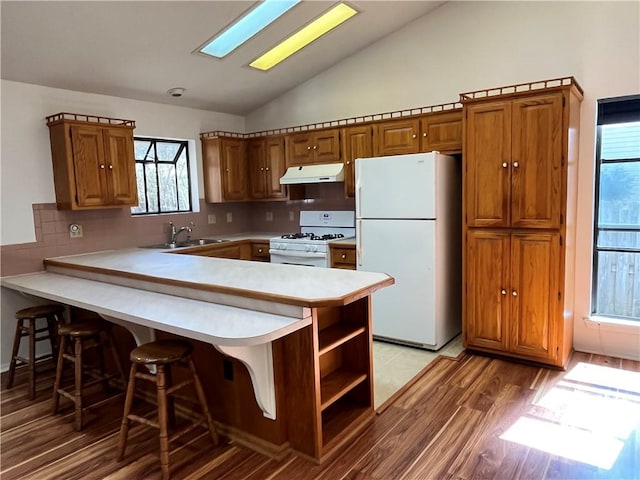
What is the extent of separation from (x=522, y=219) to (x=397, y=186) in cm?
100

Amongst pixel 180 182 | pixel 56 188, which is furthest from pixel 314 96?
pixel 56 188

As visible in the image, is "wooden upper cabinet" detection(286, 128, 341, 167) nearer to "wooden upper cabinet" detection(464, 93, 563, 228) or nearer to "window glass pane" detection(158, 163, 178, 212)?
"window glass pane" detection(158, 163, 178, 212)

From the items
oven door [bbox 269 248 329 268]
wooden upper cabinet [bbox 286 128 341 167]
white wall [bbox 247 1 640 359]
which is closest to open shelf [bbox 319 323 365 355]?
oven door [bbox 269 248 329 268]

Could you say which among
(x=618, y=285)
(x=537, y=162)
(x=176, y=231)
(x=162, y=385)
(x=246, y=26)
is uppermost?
(x=246, y=26)

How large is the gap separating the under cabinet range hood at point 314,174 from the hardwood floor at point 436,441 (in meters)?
2.14

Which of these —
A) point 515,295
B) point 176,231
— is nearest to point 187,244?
point 176,231

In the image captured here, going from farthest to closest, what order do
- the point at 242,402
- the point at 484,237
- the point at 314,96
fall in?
the point at 314,96 < the point at 484,237 < the point at 242,402

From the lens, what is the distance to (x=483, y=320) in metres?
3.38

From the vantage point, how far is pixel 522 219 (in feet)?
10.2

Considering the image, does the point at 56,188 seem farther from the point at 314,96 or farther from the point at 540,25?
the point at 540,25

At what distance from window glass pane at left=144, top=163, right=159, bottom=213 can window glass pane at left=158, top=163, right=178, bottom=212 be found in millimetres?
62

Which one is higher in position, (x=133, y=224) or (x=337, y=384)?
(x=133, y=224)

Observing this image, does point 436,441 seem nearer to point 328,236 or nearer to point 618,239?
point 618,239

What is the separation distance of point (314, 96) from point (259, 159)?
96 cm
